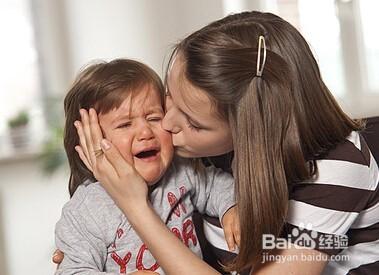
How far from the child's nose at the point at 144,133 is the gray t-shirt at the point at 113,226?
0.13 m

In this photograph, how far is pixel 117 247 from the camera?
52.2 inches

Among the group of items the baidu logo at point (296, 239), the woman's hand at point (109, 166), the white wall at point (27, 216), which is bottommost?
the white wall at point (27, 216)

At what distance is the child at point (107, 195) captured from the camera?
51.6 inches

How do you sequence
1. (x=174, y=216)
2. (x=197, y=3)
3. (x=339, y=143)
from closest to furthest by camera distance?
(x=339, y=143) < (x=174, y=216) < (x=197, y=3)

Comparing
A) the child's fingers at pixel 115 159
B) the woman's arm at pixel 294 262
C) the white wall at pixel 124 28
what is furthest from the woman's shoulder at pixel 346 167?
the white wall at pixel 124 28

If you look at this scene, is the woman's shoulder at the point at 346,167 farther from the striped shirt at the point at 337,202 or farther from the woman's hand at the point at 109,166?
the woman's hand at the point at 109,166

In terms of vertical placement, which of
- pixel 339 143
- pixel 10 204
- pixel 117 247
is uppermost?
pixel 339 143

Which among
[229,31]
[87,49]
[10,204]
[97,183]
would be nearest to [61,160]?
[10,204]

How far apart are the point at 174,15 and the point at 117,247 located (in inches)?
83.8

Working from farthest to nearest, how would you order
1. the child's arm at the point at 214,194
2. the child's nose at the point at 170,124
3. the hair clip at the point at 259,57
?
the child's arm at the point at 214,194 → the child's nose at the point at 170,124 → the hair clip at the point at 259,57

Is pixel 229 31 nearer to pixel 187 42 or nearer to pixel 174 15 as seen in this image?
pixel 187 42

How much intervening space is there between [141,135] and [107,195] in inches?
5.6

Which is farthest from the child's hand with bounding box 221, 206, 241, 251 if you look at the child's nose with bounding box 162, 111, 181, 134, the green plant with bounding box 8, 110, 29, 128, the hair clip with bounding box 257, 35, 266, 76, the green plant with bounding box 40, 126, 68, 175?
the green plant with bounding box 8, 110, 29, 128

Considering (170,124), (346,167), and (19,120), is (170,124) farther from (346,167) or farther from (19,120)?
(19,120)
